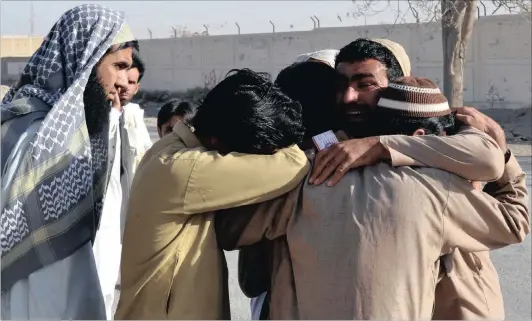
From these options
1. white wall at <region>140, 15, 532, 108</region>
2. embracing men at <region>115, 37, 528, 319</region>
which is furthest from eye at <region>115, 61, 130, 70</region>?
white wall at <region>140, 15, 532, 108</region>

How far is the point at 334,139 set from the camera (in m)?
1.97

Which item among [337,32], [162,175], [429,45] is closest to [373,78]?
[162,175]

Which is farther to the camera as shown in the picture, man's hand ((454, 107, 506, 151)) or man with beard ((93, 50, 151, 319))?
man with beard ((93, 50, 151, 319))

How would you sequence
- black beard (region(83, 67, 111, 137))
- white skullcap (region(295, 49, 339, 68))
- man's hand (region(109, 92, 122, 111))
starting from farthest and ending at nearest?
white skullcap (region(295, 49, 339, 68))
man's hand (region(109, 92, 122, 111))
black beard (region(83, 67, 111, 137))

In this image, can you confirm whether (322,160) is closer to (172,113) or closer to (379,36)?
(172,113)

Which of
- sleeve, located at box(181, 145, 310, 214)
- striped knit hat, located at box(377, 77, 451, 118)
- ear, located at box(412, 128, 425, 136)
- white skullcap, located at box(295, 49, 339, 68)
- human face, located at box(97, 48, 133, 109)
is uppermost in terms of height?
white skullcap, located at box(295, 49, 339, 68)

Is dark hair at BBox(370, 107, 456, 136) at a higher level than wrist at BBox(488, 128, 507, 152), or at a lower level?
higher

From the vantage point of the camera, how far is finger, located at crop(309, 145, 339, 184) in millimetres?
1816

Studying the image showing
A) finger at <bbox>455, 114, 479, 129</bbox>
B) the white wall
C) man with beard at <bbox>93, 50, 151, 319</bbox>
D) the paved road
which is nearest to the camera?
finger at <bbox>455, 114, 479, 129</bbox>

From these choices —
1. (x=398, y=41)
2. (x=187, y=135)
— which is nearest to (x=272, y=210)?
(x=187, y=135)

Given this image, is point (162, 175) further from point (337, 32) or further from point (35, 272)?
point (337, 32)

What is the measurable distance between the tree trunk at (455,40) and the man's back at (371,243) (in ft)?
40.6

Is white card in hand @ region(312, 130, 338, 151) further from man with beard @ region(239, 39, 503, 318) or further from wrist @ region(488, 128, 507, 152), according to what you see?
wrist @ region(488, 128, 507, 152)

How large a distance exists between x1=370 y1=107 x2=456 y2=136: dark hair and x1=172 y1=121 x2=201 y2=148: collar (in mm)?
484
